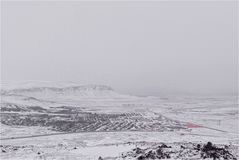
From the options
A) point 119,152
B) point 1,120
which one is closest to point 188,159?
point 119,152

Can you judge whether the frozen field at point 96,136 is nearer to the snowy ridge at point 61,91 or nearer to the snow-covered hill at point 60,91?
the snow-covered hill at point 60,91

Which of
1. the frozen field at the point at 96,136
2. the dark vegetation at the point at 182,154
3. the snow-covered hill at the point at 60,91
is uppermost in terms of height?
the snow-covered hill at the point at 60,91

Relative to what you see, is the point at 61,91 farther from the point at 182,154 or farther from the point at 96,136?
the point at 182,154

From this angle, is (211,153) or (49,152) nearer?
(211,153)

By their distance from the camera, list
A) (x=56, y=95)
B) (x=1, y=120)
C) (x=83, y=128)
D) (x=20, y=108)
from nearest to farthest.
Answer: (x=83, y=128) < (x=1, y=120) < (x=20, y=108) < (x=56, y=95)

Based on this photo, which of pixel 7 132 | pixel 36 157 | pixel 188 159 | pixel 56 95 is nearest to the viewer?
pixel 188 159

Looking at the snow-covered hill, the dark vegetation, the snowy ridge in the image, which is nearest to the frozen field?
the dark vegetation

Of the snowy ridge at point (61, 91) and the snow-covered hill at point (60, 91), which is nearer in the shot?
the snow-covered hill at point (60, 91)

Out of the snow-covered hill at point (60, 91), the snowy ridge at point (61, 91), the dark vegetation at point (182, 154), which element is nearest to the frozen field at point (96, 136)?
the dark vegetation at point (182, 154)

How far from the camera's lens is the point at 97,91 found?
485ft

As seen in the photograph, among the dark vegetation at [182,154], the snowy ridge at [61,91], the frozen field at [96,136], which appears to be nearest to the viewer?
the dark vegetation at [182,154]

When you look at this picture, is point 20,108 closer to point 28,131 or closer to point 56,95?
point 28,131

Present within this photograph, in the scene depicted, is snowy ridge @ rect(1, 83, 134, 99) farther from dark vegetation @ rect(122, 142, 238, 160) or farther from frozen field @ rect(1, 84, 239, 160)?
dark vegetation @ rect(122, 142, 238, 160)

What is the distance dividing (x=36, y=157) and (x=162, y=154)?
9.01 m
